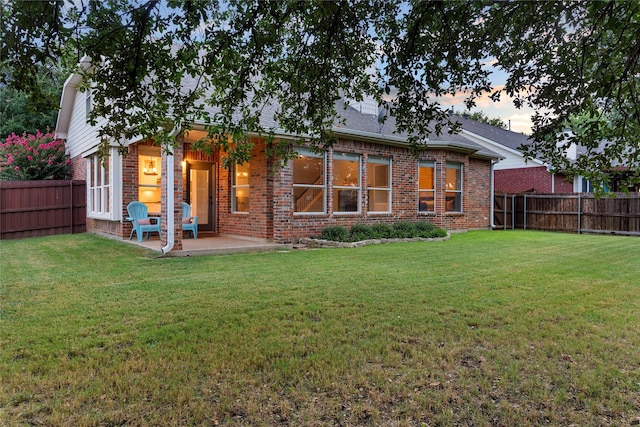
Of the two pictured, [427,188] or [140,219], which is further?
[427,188]

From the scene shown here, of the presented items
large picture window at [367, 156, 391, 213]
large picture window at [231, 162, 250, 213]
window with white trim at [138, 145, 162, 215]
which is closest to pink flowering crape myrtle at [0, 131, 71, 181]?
window with white trim at [138, 145, 162, 215]

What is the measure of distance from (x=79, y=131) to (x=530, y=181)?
735 inches

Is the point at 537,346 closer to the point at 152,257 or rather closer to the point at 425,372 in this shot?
the point at 425,372

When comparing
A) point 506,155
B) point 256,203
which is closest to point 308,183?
point 256,203

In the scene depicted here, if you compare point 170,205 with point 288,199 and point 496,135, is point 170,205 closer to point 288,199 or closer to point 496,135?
point 288,199

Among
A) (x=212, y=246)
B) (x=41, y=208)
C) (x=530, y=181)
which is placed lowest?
(x=212, y=246)

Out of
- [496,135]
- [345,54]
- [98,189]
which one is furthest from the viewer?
[496,135]

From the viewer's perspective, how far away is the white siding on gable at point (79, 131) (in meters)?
12.0

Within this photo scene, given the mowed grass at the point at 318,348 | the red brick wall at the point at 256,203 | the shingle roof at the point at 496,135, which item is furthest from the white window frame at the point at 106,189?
the shingle roof at the point at 496,135

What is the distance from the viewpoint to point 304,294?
461 cm

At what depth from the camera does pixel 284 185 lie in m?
9.31

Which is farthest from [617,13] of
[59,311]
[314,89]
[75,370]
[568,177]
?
[59,311]

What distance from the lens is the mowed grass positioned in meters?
2.20

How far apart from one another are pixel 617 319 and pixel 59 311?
A: 5.42m
